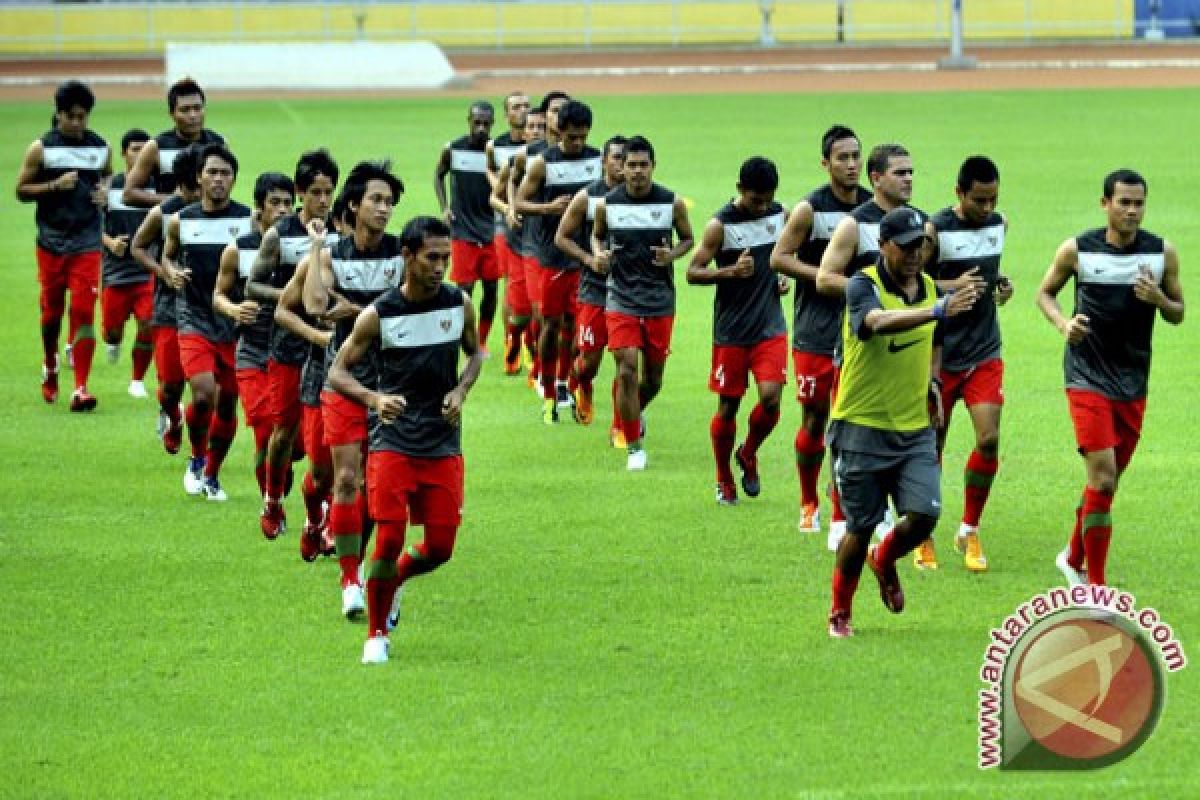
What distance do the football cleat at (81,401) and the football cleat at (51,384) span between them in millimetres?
443

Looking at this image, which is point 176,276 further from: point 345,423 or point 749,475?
point 749,475

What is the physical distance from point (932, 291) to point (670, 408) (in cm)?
864

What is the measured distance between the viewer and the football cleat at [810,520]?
51.3ft

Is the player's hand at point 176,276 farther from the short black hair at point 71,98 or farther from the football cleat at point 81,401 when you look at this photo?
the football cleat at point 81,401

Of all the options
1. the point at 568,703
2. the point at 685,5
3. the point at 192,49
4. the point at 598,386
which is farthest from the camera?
the point at 685,5

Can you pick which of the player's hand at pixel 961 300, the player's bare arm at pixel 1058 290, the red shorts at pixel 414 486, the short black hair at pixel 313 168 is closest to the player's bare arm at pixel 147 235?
the short black hair at pixel 313 168

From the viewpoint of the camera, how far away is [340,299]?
44.3ft

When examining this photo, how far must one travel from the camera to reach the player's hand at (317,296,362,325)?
43.8 feet

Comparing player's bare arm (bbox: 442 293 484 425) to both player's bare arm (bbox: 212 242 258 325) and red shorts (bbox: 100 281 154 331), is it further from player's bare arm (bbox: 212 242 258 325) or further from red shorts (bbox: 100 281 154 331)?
red shorts (bbox: 100 281 154 331)

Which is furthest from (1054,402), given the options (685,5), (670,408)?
(685,5)

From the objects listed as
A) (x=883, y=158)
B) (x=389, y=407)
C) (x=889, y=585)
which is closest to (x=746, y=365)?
(x=883, y=158)

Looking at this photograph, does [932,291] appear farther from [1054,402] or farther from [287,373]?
[1054,402]

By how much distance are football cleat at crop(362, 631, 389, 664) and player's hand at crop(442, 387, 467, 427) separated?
124cm

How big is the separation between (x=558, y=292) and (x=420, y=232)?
8.60 meters
